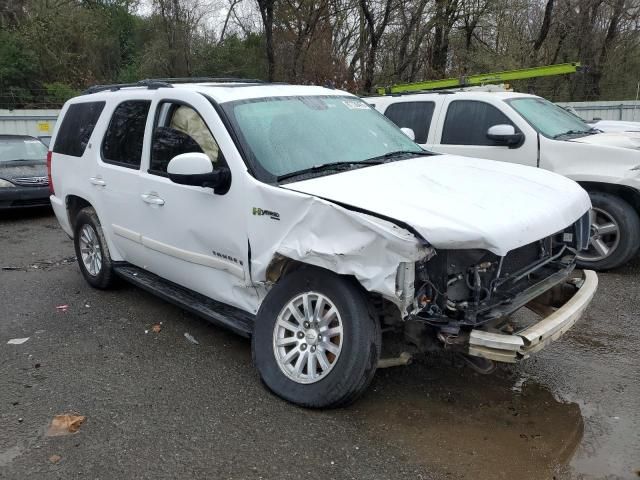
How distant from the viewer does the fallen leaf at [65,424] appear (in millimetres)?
3230

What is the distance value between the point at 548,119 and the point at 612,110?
9.68 metres

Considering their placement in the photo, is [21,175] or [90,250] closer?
[90,250]

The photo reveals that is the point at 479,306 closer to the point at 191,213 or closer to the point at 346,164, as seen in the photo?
the point at 346,164

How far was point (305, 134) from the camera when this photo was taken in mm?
3977

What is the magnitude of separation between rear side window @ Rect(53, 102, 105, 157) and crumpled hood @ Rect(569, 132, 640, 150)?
16.5 ft

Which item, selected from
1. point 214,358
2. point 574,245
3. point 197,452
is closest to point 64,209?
point 214,358

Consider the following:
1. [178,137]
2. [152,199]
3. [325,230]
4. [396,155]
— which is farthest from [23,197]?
[325,230]

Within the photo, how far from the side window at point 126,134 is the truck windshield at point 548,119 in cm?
432

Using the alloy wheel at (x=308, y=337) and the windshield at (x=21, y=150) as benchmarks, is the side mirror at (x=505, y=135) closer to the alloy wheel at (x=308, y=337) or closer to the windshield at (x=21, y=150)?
the alloy wheel at (x=308, y=337)

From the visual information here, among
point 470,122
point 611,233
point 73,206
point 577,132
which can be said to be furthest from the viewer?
point 470,122

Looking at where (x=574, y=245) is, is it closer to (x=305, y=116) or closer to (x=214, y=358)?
(x=305, y=116)

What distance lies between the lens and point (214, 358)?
163 inches

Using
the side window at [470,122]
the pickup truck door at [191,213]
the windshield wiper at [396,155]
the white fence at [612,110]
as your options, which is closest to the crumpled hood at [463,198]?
the windshield wiper at [396,155]

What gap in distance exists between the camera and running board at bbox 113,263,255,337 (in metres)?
3.81
